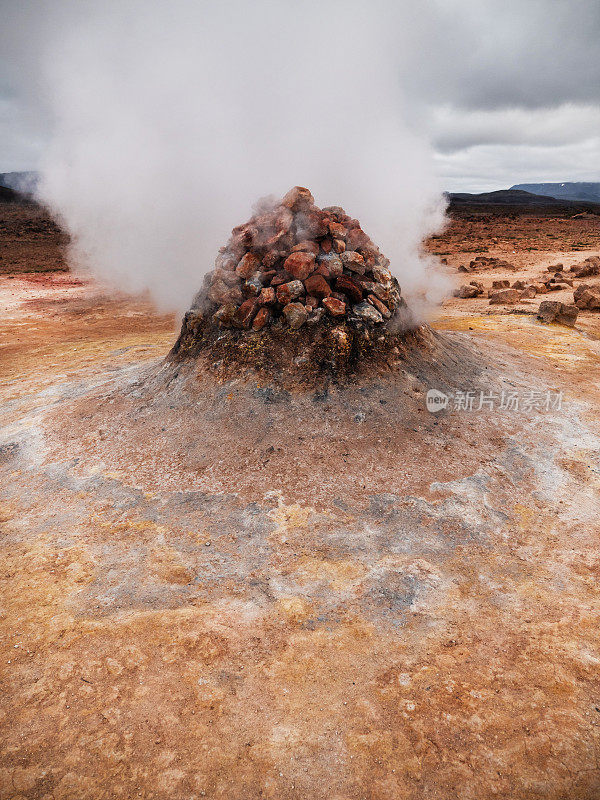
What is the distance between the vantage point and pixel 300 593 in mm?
3496

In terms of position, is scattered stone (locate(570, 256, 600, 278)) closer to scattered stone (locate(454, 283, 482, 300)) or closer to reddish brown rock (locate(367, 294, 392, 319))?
scattered stone (locate(454, 283, 482, 300))

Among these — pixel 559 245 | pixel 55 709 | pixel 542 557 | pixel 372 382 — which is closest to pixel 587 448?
pixel 542 557

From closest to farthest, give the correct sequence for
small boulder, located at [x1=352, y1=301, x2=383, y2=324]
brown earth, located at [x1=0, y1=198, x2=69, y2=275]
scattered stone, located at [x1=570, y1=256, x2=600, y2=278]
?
small boulder, located at [x1=352, y1=301, x2=383, y2=324], scattered stone, located at [x1=570, y1=256, x2=600, y2=278], brown earth, located at [x1=0, y1=198, x2=69, y2=275]

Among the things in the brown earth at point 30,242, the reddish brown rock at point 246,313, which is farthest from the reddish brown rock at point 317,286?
the brown earth at point 30,242

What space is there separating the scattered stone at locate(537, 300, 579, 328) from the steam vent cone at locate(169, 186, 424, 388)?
569 cm

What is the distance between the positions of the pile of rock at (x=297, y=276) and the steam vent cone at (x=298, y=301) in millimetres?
12

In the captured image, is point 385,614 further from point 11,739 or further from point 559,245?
point 559,245

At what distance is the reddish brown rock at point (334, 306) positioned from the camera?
580 cm

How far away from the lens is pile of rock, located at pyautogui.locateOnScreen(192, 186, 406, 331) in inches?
230

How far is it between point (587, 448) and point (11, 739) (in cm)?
570
